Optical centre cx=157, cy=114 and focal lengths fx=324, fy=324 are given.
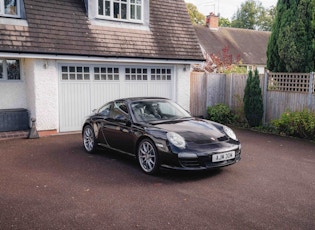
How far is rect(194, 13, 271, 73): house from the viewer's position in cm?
2609

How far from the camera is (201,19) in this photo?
43.4m

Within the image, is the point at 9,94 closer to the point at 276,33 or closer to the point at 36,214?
the point at 36,214

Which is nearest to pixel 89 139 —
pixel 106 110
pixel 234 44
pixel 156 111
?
pixel 106 110

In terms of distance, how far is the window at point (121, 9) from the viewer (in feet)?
38.4

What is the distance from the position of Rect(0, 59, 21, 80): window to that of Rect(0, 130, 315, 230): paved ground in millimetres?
3631

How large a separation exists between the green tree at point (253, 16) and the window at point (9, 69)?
47.0m

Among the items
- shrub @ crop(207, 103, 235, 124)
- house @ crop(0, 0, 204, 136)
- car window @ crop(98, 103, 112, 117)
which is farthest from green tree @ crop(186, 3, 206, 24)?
car window @ crop(98, 103, 112, 117)

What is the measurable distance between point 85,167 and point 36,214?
2372mm

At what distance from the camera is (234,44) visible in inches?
1113

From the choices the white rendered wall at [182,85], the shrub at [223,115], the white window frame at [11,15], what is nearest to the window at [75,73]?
the white window frame at [11,15]

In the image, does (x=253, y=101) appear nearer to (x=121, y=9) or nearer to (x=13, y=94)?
(x=121, y=9)

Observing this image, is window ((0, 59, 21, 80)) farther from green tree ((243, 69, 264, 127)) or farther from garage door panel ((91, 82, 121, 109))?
green tree ((243, 69, 264, 127))

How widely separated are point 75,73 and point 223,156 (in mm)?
6816

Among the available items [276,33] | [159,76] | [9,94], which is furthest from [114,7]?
[276,33]
